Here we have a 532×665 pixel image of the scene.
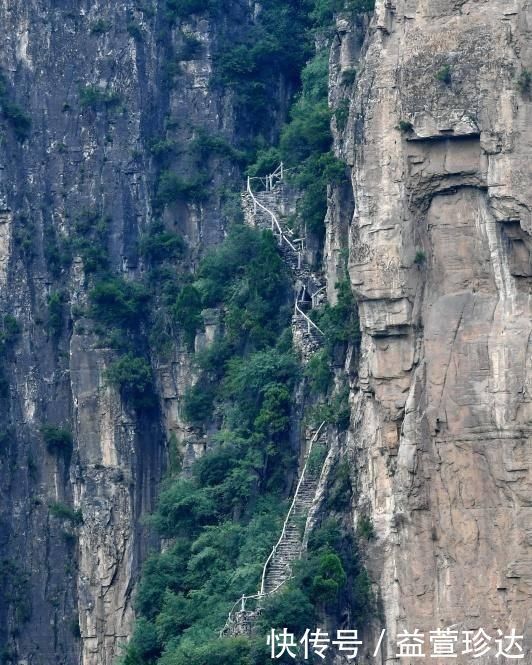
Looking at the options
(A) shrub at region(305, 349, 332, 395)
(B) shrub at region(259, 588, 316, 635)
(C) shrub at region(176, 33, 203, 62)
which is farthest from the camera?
(C) shrub at region(176, 33, 203, 62)

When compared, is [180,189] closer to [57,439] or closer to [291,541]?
[57,439]

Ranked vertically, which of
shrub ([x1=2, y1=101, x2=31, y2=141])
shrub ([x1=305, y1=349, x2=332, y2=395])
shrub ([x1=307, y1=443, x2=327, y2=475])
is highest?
shrub ([x1=2, y1=101, x2=31, y2=141])

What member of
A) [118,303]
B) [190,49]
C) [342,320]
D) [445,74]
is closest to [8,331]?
[118,303]

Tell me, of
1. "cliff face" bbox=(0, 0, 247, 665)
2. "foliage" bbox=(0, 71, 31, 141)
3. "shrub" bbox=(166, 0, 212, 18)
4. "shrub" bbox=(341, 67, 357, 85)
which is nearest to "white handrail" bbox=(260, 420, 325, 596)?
"cliff face" bbox=(0, 0, 247, 665)

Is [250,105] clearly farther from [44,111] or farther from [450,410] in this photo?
[450,410]

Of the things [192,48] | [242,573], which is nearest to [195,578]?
[242,573]

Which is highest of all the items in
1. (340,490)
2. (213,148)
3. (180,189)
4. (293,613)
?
(213,148)

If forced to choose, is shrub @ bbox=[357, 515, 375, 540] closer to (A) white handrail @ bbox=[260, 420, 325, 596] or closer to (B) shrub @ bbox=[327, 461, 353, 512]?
(B) shrub @ bbox=[327, 461, 353, 512]
